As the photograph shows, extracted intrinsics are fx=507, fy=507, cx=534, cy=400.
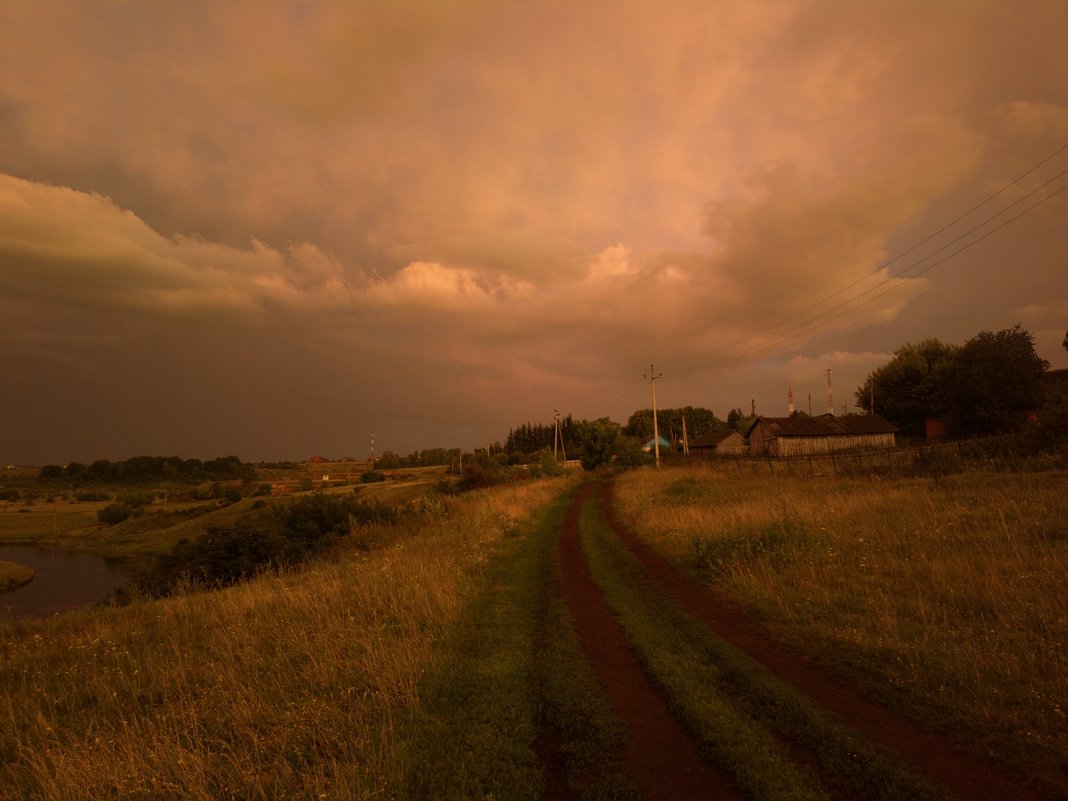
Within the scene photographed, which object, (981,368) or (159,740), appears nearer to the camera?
(159,740)

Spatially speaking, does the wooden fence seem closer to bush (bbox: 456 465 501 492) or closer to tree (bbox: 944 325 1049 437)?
tree (bbox: 944 325 1049 437)

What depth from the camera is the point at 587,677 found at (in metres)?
6.67

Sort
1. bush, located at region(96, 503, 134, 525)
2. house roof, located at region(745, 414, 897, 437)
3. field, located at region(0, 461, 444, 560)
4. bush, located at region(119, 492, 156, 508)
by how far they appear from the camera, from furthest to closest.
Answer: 1. bush, located at region(119, 492, 156, 508)
2. bush, located at region(96, 503, 134, 525)
3. field, located at region(0, 461, 444, 560)
4. house roof, located at region(745, 414, 897, 437)

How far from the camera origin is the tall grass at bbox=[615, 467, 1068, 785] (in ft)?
17.3

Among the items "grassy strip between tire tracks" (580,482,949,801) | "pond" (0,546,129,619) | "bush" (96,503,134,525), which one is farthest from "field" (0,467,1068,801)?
"bush" (96,503,134,525)

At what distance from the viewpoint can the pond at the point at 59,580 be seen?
38.5 metres

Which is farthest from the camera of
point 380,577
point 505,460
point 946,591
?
point 505,460

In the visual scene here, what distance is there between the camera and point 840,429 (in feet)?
186

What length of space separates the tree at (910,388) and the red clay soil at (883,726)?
210ft

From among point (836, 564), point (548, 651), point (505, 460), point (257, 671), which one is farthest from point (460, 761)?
point (505, 460)

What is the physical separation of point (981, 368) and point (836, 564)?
52680mm

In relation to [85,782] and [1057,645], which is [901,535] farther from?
[85,782]

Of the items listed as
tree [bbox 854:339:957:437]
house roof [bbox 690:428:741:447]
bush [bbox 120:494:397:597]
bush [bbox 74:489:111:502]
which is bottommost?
bush [bbox 74:489:111:502]

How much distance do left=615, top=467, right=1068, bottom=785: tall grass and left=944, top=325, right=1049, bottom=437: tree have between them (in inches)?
1505
